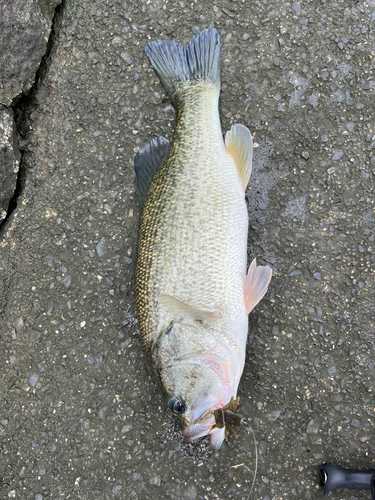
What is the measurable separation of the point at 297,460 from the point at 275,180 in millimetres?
1911

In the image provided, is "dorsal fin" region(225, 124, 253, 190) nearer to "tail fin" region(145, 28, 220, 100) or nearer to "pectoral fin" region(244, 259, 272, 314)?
"tail fin" region(145, 28, 220, 100)

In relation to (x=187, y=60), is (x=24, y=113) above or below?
below

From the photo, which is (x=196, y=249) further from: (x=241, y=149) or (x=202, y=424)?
(x=202, y=424)

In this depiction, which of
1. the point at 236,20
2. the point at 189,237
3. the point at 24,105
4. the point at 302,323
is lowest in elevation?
the point at 302,323

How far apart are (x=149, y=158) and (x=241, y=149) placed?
24.7 inches

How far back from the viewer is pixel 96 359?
2.91m

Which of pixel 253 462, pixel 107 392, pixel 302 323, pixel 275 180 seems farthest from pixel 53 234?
pixel 253 462

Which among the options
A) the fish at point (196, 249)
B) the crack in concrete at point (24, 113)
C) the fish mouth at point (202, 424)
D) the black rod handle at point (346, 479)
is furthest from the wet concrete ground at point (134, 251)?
the fish mouth at point (202, 424)

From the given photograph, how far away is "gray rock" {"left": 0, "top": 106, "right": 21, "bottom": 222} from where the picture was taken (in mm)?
2939

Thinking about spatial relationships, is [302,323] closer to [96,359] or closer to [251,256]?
[251,256]

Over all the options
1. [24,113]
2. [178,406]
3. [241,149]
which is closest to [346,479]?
[178,406]

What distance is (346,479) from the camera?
246 cm

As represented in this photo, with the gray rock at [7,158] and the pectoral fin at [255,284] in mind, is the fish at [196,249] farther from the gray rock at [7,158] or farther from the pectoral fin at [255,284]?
the gray rock at [7,158]

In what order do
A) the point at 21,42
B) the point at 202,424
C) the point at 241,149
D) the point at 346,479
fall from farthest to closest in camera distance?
1. the point at 21,42
2. the point at 241,149
3. the point at 346,479
4. the point at 202,424
